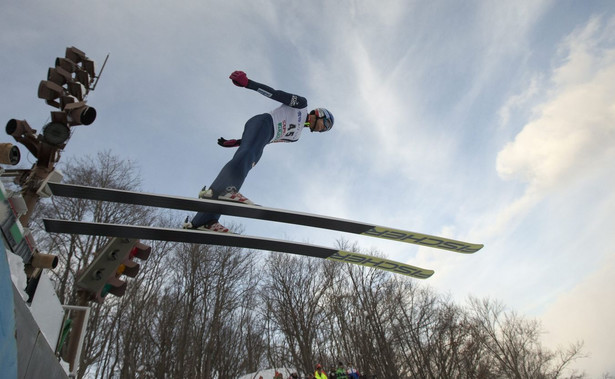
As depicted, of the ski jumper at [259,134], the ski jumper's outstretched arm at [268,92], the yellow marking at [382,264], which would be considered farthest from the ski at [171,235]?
the ski jumper's outstretched arm at [268,92]

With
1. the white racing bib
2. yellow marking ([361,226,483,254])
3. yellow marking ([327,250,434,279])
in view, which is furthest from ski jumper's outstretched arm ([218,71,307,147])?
yellow marking ([327,250,434,279])

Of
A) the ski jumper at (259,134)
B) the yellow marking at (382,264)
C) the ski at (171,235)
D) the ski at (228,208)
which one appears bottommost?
the ski at (171,235)

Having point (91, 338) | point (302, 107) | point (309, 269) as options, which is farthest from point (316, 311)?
point (302, 107)

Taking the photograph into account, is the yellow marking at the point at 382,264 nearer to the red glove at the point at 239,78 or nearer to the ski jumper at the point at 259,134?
the ski jumper at the point at 259,134

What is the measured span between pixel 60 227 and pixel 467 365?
80.7 feet

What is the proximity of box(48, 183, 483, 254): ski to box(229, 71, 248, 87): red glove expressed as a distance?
150cm

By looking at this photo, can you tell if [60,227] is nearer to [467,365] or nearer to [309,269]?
[309,269]

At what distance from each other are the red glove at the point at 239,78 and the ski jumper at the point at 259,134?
7 cm

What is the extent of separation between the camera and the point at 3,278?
2.01 m

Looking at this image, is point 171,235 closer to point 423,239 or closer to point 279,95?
point 279,95

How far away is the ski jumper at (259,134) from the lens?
4.10m

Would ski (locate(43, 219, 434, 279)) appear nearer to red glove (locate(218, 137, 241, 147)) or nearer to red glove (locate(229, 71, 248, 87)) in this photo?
red glove (locate(218, 137, 241, 147))

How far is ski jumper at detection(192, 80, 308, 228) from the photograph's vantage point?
4098 millimetres

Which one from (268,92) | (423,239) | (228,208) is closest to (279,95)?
(268,92)
